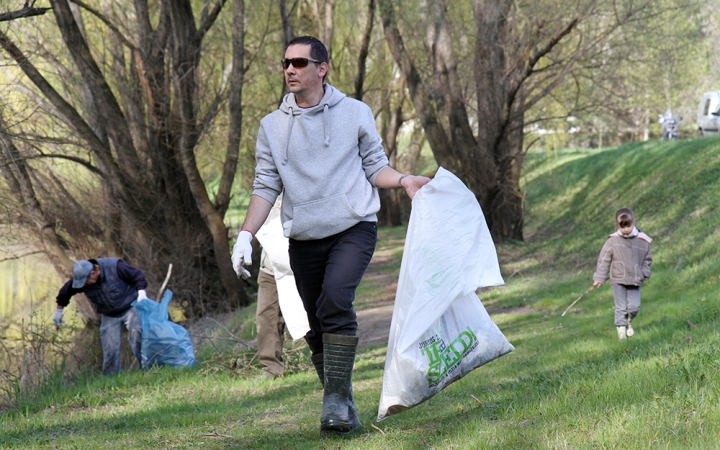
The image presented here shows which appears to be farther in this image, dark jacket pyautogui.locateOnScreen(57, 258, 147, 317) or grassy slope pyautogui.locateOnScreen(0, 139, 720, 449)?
dark jacket pyautogui.locateOnScreen(57, 258, 147, 317)

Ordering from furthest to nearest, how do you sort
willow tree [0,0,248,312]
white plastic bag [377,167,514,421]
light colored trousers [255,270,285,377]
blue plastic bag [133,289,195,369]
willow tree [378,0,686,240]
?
willow tree [378,0,686,240] → willow tree [0,0,248,312] → blue plastic bag [133,289,195,369] → light colored trousers [255,270,285,377] → white plastic bag [377,167,514,421]

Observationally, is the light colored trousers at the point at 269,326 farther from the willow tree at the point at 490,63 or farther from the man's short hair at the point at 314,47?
the willow tree at the point at 490,63

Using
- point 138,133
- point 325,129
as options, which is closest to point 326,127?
point 325,129

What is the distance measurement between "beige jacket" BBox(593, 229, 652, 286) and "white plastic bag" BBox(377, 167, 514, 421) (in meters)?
4.26


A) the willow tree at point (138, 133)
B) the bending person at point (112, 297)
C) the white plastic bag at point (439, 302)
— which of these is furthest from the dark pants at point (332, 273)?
the willow tree at point (138, 133)

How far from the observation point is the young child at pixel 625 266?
8141 mm

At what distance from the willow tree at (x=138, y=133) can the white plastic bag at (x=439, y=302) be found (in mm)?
9322

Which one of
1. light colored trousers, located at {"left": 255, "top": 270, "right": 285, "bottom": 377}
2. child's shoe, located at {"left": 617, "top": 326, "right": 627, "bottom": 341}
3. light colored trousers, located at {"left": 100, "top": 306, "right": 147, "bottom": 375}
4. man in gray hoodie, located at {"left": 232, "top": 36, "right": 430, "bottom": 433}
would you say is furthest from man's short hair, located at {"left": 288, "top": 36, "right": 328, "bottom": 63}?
light colored trousers, located at {"left": 100, "top": 306, "right": 147, "bottom": 375}

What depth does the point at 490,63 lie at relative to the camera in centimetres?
1684

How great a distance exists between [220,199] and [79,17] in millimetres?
4241

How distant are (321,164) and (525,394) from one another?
170 cm

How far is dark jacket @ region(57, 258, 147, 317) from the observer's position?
9.48 meters

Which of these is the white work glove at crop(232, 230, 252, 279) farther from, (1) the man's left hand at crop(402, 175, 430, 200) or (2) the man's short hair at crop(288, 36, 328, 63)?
(2) the man's short hair at crop(288, 36, 328, 63)

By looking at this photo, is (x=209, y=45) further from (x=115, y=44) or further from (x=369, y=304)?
(x=369, y=304)
